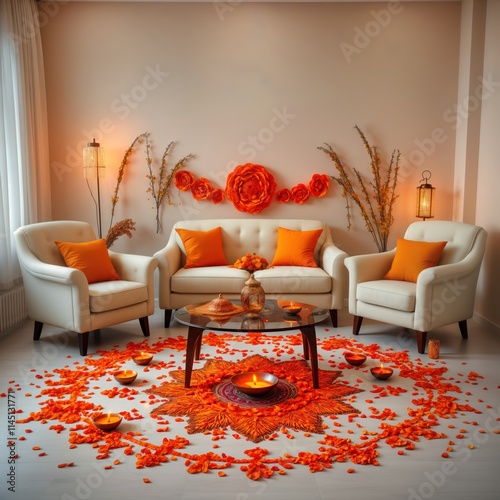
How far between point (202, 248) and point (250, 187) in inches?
34.6

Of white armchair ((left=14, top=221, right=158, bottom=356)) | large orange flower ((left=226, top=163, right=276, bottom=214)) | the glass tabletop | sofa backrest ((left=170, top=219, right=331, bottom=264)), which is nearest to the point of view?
the glass tabletop

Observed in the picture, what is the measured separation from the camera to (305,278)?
4754 millimetres

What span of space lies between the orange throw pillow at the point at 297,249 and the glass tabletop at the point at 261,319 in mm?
1320

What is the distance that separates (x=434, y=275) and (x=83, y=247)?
274cm

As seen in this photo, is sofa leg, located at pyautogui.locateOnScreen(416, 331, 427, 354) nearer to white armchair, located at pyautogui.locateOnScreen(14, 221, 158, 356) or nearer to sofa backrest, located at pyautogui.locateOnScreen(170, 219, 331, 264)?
sofa backrest, located at pyautogui.locateOnScreen(170, 219, 331, 264)

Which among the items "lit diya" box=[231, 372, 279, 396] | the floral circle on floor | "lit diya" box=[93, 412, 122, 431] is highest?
"lit diya" box=[231, 372, 279, 396]

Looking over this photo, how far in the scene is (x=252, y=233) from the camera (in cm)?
541

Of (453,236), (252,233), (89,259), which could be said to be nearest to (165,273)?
(89,259)

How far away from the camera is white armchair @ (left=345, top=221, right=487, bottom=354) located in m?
4.09

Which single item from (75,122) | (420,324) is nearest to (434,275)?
(420,324)

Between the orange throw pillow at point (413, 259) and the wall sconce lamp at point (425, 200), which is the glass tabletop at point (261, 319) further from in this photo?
the wall sconce lamp at point (425, 200)

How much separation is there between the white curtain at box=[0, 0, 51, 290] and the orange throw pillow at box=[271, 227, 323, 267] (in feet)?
7.62

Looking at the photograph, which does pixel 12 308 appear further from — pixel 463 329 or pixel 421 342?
pixel 463 329

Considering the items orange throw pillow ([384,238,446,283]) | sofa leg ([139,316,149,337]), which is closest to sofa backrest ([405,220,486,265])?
orange throw pillow ([384,238,446,283])
